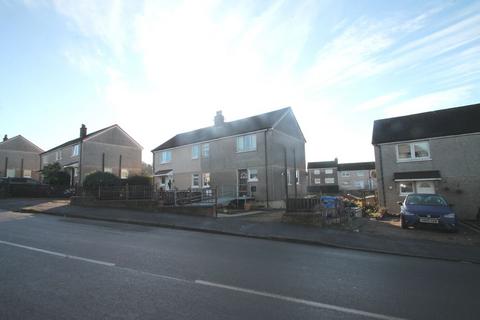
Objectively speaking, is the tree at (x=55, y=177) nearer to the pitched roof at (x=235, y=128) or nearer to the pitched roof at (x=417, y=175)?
the pitched roof at (x=235, y=128)

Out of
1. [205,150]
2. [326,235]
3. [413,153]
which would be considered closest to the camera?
[326,235]

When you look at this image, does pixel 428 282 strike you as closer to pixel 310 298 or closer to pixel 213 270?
pixel 310 298

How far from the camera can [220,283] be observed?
5062 mm

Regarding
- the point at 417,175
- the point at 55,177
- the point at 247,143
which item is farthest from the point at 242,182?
the point at 55,177

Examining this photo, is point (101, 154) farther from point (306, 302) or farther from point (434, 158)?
point (306, 302)

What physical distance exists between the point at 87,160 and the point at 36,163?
81.6 feet

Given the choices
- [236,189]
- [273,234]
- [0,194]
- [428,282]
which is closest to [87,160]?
[0,194]

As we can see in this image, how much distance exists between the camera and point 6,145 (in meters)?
49.8

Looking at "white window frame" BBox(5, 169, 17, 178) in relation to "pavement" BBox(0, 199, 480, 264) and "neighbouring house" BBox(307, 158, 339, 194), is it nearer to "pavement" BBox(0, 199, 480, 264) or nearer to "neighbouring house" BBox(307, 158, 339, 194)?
"pavement" BBox(0, 199, 480, 264)

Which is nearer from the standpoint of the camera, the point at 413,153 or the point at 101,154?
the point at 413,153

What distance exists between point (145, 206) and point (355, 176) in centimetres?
5915

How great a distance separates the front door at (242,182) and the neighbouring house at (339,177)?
42181mm

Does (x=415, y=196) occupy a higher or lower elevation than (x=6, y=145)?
lower

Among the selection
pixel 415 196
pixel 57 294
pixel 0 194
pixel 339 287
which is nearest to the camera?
pixel 57 294
